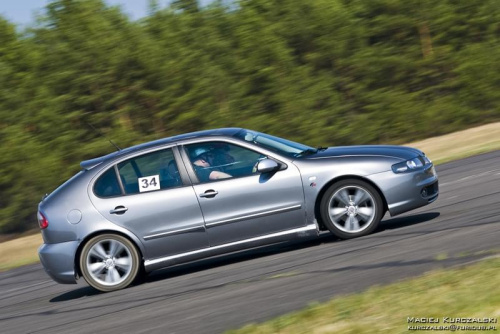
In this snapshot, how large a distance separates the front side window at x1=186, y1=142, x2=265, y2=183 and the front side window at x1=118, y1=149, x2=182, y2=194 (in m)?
0.26

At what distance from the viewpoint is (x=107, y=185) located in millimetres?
9922

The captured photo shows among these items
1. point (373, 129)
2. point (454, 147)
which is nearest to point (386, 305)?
point (454, 147)

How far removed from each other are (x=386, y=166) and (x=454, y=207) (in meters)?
1.80

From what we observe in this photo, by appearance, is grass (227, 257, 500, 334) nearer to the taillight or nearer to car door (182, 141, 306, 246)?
car door (182, 141, 306, 246)

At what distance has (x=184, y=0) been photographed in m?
22.7

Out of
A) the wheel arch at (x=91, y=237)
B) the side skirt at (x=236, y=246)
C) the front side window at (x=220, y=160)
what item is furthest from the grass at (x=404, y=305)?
the wheel arch at (x=91, y=237)

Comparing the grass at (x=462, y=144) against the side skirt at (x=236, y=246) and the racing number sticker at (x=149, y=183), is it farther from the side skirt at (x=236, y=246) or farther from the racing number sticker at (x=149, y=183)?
the racing number sticker at (x=149, y=183)

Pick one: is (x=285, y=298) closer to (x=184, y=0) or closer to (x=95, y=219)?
(x=95, y=219)

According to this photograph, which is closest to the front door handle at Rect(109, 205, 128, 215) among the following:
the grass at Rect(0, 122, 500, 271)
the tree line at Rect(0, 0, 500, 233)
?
the grass at Rect(0, 122, 500, 271)

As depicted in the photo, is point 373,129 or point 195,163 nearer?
point 195,163

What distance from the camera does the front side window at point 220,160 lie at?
31.8 ft

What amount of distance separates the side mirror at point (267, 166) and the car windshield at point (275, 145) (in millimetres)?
338

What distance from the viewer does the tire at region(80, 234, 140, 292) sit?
970 centimetres

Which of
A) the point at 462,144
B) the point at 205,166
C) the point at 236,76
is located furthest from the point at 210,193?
the point at 236,76
